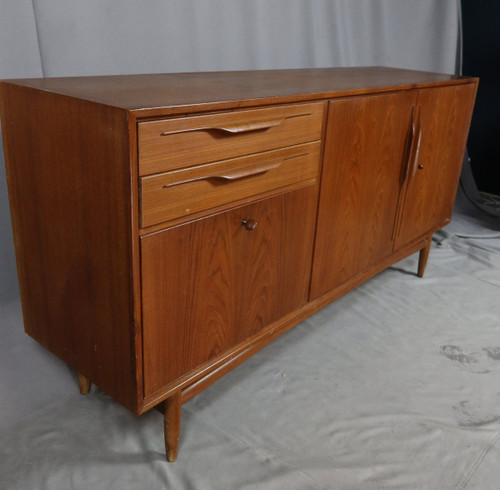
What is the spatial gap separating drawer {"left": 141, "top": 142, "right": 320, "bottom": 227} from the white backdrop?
84 centimetres

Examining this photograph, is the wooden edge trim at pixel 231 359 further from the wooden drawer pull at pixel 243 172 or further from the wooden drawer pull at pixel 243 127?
the wooden drawer pull at pixel 243 127

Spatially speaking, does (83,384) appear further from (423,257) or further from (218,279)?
(423,257)

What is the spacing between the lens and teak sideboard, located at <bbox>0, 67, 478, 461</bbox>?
3.67ft

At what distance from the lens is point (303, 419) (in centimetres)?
157

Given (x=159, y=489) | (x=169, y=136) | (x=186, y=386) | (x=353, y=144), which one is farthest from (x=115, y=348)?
(x=353, y=144)

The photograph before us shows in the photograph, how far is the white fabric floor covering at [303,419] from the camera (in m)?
1.37

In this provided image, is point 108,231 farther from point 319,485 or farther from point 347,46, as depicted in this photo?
point 347,46

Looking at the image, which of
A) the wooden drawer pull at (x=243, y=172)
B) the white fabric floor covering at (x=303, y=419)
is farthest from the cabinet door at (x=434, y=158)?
the wooden drawer pull at (x=243, y=172)

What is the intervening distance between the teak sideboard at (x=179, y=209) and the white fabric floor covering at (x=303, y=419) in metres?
0.12

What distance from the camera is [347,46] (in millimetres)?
2857

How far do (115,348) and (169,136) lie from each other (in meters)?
0.48

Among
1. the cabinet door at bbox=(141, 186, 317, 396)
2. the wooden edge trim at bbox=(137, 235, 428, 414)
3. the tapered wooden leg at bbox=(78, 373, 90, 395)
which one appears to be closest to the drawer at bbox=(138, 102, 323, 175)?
the cabinet door at bbox=(141, 186, 317, 396)

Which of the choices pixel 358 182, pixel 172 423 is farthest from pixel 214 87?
pixel 172 423

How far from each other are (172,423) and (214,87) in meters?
0.82
